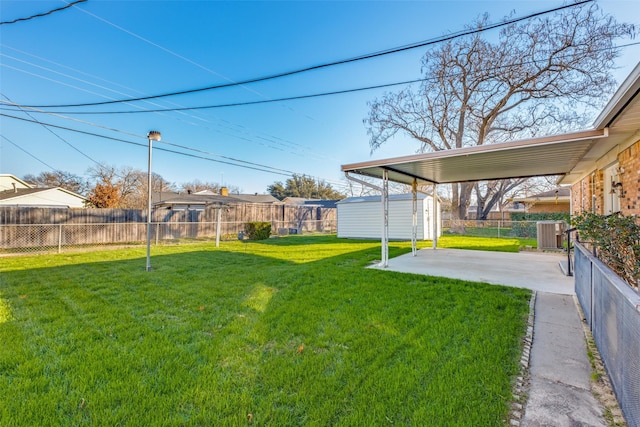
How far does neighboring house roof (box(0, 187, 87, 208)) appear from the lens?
654 inches

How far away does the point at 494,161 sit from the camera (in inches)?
243

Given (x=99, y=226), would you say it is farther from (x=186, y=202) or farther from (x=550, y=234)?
(x=550, y=234)

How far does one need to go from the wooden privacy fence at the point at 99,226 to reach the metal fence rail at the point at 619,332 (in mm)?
12173

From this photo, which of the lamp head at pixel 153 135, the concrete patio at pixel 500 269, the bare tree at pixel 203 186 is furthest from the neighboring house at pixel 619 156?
the bare tree at pixel 203 186

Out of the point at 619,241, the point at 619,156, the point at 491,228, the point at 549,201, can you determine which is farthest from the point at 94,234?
the point at 549,201

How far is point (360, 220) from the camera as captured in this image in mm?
15062

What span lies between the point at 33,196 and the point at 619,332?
993 inches

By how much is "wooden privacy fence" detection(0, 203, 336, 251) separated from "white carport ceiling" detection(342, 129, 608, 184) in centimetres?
849

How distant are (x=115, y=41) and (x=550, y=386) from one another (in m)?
12.2

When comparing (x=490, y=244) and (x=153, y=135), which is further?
(x=490, y=244)

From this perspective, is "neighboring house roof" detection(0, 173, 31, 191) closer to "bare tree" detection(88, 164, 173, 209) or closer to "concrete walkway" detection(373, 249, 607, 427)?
"bare tree" detection(88, 164, 173, 209)

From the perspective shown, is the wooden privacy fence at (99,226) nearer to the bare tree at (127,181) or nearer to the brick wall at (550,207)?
the bare tree at (127,181)

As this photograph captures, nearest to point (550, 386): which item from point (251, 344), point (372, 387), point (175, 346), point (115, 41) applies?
point (372, 387)

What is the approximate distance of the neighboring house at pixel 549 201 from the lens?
75.6 ft
